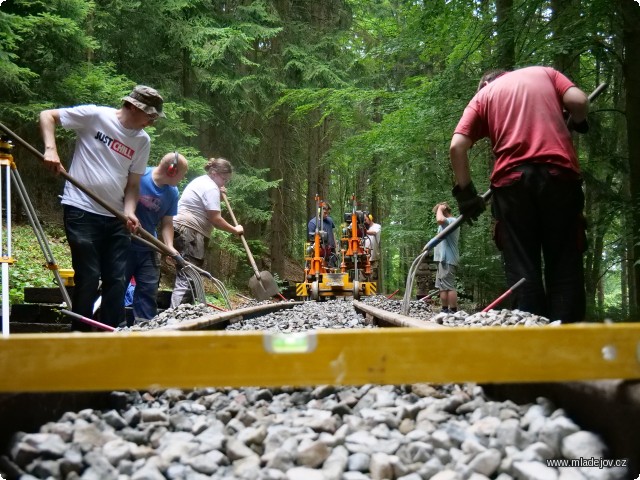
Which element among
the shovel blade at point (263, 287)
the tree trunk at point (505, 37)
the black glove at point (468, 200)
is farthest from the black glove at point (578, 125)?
the shovel blade at point (263, 287)

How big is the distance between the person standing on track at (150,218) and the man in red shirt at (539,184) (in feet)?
8.56

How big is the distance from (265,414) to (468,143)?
2.28 metres

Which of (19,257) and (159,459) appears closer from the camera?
(159,459)

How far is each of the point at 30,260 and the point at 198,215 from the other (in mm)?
4455

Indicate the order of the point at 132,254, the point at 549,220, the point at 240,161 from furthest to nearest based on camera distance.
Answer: the point at 240,161 < the point at 132,254 < the point at 549,220

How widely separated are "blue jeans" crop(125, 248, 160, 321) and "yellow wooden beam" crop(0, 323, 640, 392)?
3.52 metres

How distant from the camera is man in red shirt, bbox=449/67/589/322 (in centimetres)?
307

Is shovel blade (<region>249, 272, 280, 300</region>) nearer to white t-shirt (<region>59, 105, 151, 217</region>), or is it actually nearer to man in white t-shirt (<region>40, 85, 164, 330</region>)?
man in white t-shirt (<region>40, 85, 164, 330</region>)

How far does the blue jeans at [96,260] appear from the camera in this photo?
363 cm

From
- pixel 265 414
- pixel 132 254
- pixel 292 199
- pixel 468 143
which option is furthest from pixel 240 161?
pixel 265 414

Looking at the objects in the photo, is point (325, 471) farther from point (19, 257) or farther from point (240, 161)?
point (240, 161)

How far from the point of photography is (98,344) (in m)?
1.24

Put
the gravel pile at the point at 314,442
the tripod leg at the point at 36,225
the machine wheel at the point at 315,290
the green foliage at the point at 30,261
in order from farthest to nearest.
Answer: the machine wheel at the point at 315,290
the green foliage at the point at 30,261
the tripod leg at the point at 36,225
the gravel pile at the point at 314,442

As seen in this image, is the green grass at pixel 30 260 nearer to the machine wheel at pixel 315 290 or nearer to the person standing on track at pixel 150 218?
the person standing on track at pixel 150 218
